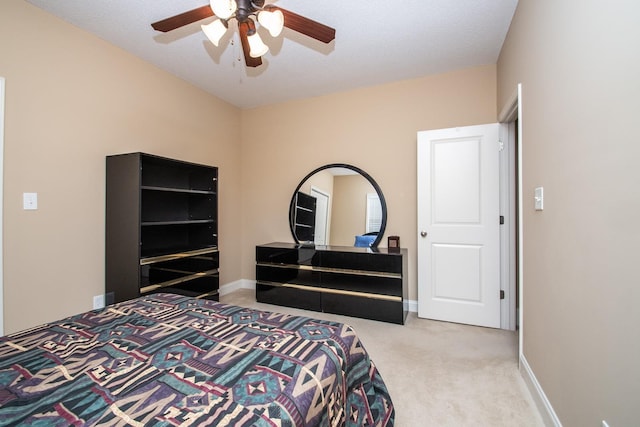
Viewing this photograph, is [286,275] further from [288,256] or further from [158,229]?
[158,229]

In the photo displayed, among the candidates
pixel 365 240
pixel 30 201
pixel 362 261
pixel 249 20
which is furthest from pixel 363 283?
pixel 30 201

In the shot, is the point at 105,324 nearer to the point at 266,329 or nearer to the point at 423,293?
the point at 266,329

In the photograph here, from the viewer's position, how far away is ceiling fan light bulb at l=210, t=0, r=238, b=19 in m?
1.45

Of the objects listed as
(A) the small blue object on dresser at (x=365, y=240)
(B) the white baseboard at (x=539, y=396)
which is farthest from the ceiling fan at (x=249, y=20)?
(B) the white baseboard at (x=539, y=396)

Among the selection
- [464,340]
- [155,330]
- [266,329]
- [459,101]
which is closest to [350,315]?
[464,340]

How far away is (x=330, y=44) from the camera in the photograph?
8.52 ft

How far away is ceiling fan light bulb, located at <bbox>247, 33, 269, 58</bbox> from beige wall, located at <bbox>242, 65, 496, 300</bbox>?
1859 mm

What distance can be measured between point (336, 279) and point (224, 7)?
99.3 inches

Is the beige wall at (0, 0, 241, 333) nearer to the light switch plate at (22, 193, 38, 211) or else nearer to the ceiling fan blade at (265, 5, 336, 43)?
the light switch plate at (22, 193, 38, 211)

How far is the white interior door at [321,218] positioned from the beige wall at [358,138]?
1.39 feet

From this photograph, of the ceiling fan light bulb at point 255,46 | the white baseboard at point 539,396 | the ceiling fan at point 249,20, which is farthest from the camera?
the ceiling fan light bulb at point 255,46

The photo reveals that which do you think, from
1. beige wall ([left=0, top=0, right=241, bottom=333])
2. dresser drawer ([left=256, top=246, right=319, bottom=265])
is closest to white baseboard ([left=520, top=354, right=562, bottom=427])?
dresser drawer ([left=256, top=246, right=319, bottom=265])

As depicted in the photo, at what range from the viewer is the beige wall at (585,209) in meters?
0.90

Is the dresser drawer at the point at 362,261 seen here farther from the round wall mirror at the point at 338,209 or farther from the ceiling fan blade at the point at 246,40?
the ceiling fan blade at the point at 246,40
